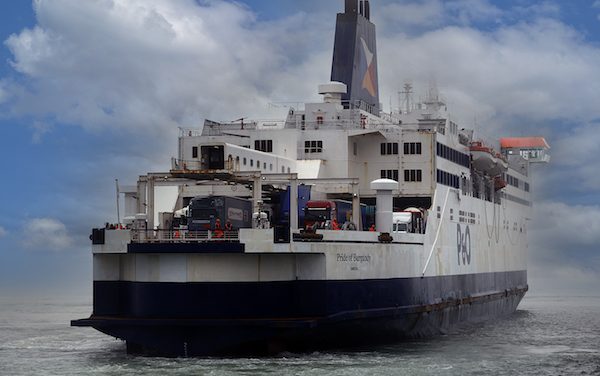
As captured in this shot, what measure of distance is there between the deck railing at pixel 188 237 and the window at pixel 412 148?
Result: 1247 cm

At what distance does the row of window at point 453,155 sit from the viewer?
42125 mm

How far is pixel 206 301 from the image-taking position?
98.4 ft

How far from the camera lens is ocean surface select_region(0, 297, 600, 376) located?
93.1 ft

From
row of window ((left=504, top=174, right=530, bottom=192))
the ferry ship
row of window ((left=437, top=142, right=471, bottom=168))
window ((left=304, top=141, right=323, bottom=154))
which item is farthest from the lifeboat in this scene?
window ((left=304, top=141, right=323, bottom=154))

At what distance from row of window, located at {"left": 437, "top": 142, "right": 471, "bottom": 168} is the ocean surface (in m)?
6.62

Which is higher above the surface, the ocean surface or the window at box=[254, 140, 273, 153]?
the window at box=[254, 140, 273, 153]

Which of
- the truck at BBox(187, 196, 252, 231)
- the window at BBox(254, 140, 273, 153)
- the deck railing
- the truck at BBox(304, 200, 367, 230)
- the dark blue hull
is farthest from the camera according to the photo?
the window at BBox(254, 140, 273, 153)

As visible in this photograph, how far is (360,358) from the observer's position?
3064 cm

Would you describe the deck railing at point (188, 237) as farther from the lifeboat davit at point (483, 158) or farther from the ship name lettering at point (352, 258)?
the lifeboat davit at point (483, 158)

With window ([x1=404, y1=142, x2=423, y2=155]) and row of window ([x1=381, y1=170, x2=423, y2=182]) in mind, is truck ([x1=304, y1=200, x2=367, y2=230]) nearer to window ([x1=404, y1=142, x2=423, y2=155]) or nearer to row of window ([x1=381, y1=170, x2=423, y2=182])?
row of window ([x1=381, y1=170, x2=423, y2=182])

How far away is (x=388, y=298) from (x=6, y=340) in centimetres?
1354

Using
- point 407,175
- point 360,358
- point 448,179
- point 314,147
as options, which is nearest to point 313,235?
point 360,358

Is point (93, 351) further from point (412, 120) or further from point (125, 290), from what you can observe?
point (412, 120)

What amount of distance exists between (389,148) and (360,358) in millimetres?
12250
